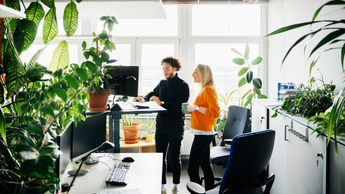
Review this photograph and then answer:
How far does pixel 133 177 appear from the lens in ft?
5.79

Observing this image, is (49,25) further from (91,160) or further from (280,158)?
(280,158)

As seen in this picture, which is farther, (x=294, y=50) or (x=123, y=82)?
(x=294, y=50)

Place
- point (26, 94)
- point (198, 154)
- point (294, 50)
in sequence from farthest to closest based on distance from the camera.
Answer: point (294, 50), point (198, 154), point (26, 94)

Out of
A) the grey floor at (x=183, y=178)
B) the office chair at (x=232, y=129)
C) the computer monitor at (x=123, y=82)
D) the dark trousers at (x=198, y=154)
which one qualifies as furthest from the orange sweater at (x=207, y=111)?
the grey floor at (x=183, y=178)

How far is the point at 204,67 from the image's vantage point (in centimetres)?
297

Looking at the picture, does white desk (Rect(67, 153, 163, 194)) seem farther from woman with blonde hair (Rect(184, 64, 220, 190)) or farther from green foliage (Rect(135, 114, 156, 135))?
green foliage (Rect(135, 114, 156, 135))

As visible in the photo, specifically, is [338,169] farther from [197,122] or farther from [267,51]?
[267,51]

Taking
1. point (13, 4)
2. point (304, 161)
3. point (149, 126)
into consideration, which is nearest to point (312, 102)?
point (304, 161)

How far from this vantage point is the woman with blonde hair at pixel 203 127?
2803 millimetres

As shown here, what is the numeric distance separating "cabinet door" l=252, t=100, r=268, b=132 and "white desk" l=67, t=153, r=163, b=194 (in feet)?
4.54

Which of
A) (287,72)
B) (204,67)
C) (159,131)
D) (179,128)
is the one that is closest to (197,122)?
(179,128)

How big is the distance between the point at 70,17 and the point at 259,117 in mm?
2487

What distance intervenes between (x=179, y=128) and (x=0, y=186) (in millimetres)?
2007

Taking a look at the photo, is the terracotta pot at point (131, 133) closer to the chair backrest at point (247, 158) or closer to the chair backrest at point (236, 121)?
the chair backrest at point (236, 121)
